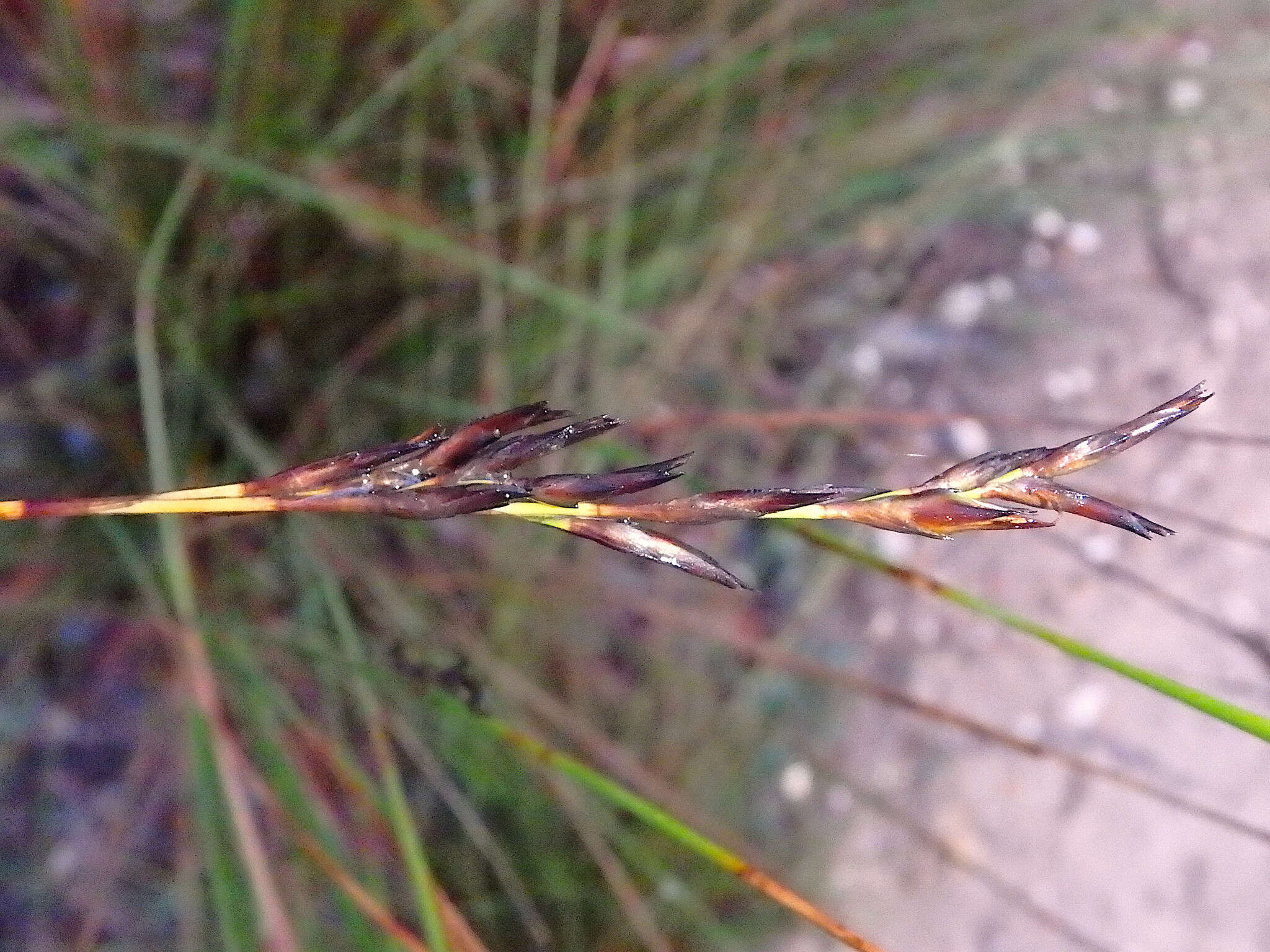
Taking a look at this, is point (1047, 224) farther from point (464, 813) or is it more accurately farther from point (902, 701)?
point (464, 813)

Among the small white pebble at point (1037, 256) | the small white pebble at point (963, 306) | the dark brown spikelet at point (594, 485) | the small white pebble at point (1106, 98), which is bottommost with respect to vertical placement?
the dark brown spikelet at point (594, 485)

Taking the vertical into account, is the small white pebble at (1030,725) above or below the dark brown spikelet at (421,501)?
below

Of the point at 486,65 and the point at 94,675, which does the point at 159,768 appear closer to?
the point at 94,675

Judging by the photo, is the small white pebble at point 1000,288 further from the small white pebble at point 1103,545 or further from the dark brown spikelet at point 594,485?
the dark brown spikelet at point 594,485

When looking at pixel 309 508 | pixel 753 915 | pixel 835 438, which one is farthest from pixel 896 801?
pixel 309 508

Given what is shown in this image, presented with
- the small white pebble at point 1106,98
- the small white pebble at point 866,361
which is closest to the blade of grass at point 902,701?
the small white pebble at point 866,361
